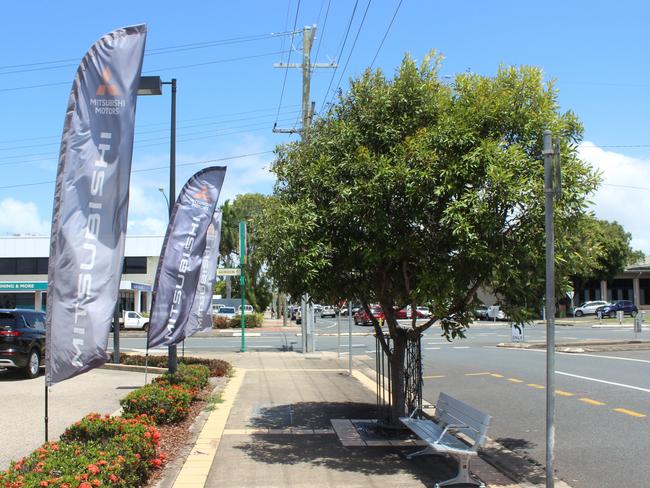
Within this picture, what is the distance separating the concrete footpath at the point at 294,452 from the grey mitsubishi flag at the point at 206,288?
2.18 m

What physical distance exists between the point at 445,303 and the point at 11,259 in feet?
185

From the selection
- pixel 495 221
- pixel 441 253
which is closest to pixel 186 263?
pixel 441 253

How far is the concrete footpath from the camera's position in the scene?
6.87 meters

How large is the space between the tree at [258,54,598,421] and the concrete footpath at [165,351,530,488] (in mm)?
1686

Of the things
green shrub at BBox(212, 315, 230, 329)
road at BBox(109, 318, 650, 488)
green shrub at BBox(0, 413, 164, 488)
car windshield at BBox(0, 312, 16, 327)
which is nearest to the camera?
green shrub at BBox(0, 413, 164, 488)

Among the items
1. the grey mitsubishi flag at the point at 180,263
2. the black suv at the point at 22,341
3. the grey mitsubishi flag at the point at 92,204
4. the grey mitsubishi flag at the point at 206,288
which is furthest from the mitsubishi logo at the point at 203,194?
the black suv at the point at 22,341

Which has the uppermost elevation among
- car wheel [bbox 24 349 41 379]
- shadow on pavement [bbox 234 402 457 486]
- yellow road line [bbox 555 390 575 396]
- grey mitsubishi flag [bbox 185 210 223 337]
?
grey mitsubishi flag [bbox 185 210 223 337]

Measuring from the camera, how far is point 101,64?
253 inches

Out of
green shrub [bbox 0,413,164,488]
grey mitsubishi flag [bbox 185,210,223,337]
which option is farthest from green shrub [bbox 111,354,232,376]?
green shrub [bbox 0,413,164,488]

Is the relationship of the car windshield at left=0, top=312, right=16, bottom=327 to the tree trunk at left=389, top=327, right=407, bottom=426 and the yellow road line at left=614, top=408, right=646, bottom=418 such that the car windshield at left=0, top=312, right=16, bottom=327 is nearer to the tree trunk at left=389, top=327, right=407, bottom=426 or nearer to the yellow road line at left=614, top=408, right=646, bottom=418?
the tree trunk at left=389, top=327, right=407, bottom=426

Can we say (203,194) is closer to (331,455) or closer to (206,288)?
(206,288)

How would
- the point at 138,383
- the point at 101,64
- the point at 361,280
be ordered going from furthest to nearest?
the point at 138,383 → the point at 361,280 → the point at 101,64

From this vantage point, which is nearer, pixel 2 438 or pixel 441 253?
pixel 441 253

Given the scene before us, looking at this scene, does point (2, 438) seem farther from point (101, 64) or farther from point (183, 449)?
point (101, 64)
